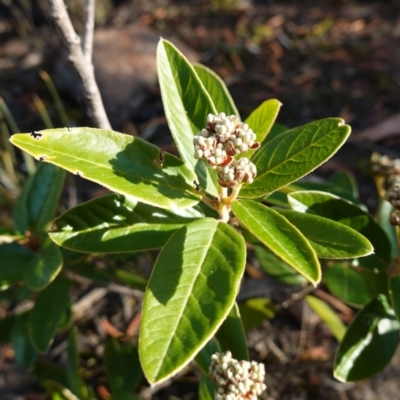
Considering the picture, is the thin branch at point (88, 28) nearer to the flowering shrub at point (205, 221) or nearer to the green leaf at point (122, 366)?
the flowering shrub at point (205, 221)

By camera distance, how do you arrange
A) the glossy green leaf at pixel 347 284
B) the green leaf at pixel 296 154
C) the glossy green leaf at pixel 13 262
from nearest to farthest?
the green leaf at pixel 296 154 → the glossy green leaf at pixel 13 262 → the glossy green leaf at pixel 347 284

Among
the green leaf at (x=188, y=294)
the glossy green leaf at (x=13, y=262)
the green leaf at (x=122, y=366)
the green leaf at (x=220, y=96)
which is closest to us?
the green leaf at (x=188, y=294)

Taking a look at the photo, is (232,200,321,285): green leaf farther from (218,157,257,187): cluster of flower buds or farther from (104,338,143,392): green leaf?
(104,338,143,392): green leaf

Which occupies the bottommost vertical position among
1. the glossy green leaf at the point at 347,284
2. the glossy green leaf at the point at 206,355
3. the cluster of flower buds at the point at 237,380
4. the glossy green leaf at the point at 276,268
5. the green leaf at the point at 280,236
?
the glossy green leaf at the point at 276,268

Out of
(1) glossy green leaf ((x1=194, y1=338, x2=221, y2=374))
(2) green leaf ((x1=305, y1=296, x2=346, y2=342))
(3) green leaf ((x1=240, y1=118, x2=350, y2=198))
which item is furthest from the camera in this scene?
(2) green leaf ((x1=305, y1=296, x2=346, y2=342))

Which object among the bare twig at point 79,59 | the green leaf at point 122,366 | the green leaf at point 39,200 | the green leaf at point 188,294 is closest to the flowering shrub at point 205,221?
the green leaf at point 188,294

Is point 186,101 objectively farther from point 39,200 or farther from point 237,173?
point 39,200

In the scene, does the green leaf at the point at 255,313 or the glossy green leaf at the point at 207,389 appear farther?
the green leaf at the point at 255,313

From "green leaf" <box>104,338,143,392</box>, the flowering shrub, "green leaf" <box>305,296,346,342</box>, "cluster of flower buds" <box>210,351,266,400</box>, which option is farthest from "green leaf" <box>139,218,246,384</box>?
"green leaf" <box>104,338,143,392</box>
